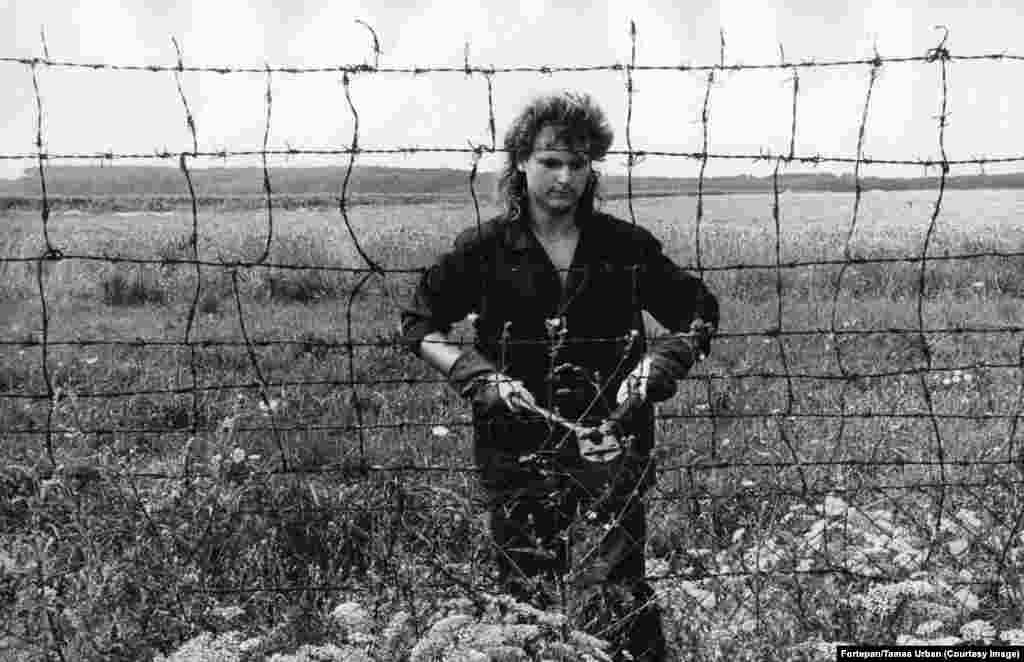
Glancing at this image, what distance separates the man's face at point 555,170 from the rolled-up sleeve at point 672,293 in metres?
0.32

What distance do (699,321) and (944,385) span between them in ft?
13.5

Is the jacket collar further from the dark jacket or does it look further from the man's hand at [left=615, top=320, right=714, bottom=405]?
the man's hand at [left=615, top=320, right=714, bottom=405]

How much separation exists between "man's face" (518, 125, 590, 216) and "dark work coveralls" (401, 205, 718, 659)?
0.50ft

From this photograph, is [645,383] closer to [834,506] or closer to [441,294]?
[441,294]

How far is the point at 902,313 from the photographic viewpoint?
1016cm

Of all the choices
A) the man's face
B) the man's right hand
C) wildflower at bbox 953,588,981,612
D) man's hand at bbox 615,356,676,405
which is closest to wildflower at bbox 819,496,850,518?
wildflower at bbox 953,588,981,612

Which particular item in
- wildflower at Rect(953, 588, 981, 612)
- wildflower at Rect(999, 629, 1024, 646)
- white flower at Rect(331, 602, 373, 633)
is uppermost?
white flower at Rect(331, 602, 373, 633)

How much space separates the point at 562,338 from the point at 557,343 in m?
0.02

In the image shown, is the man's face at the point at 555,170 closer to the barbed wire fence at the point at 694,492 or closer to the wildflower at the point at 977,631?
the barbed wire fence at the point at 694,492

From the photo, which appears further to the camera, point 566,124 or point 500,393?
point 566,124

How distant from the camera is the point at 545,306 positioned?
3496 mm

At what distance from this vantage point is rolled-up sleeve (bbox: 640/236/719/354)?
353cm

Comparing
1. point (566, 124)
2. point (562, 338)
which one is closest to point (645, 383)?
point (562, 338)

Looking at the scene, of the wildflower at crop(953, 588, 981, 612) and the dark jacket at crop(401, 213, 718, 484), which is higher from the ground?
the dark jacket at crop(401, 213, 718, 484)
